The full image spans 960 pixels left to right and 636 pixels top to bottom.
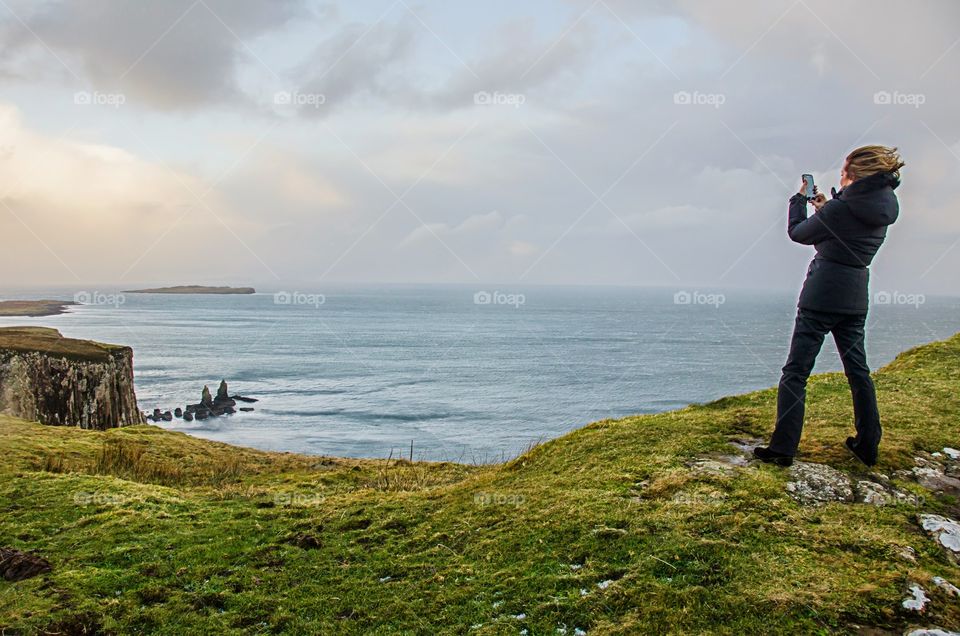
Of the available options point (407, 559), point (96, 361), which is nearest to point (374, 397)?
point (96, 361)

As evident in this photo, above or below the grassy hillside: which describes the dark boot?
above

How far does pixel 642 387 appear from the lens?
91062 millimetres

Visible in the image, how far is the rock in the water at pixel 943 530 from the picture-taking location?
5043mm

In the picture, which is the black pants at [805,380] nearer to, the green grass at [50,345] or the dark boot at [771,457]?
the dark boot at [771,457]

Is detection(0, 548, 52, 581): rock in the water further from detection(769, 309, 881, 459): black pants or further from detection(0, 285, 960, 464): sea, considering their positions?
detection(0, 285, 960, 464): sea

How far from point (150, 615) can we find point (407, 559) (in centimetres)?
223

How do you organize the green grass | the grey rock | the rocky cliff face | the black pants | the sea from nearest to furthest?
1. the grey rock
2. the black pants
3. the rocky cliff face
4. the green grass
5. the sea

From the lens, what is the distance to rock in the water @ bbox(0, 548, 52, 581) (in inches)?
235

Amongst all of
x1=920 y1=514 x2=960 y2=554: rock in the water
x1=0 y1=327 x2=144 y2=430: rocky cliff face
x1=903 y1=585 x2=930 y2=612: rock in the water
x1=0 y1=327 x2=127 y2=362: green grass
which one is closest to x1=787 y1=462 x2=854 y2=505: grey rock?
x1=920 y1=514 x2=960 y2=554: rock in the water

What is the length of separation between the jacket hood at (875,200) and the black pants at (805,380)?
3.56 ft

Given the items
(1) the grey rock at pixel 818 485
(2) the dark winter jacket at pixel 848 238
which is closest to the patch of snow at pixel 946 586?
(1) the grey rock at pixel 818 485

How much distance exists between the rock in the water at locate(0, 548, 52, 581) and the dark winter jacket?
863 cm

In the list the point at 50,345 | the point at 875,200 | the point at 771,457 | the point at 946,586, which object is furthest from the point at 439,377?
the point at 946,586

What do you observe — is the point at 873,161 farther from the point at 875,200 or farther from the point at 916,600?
the point at 916,600
